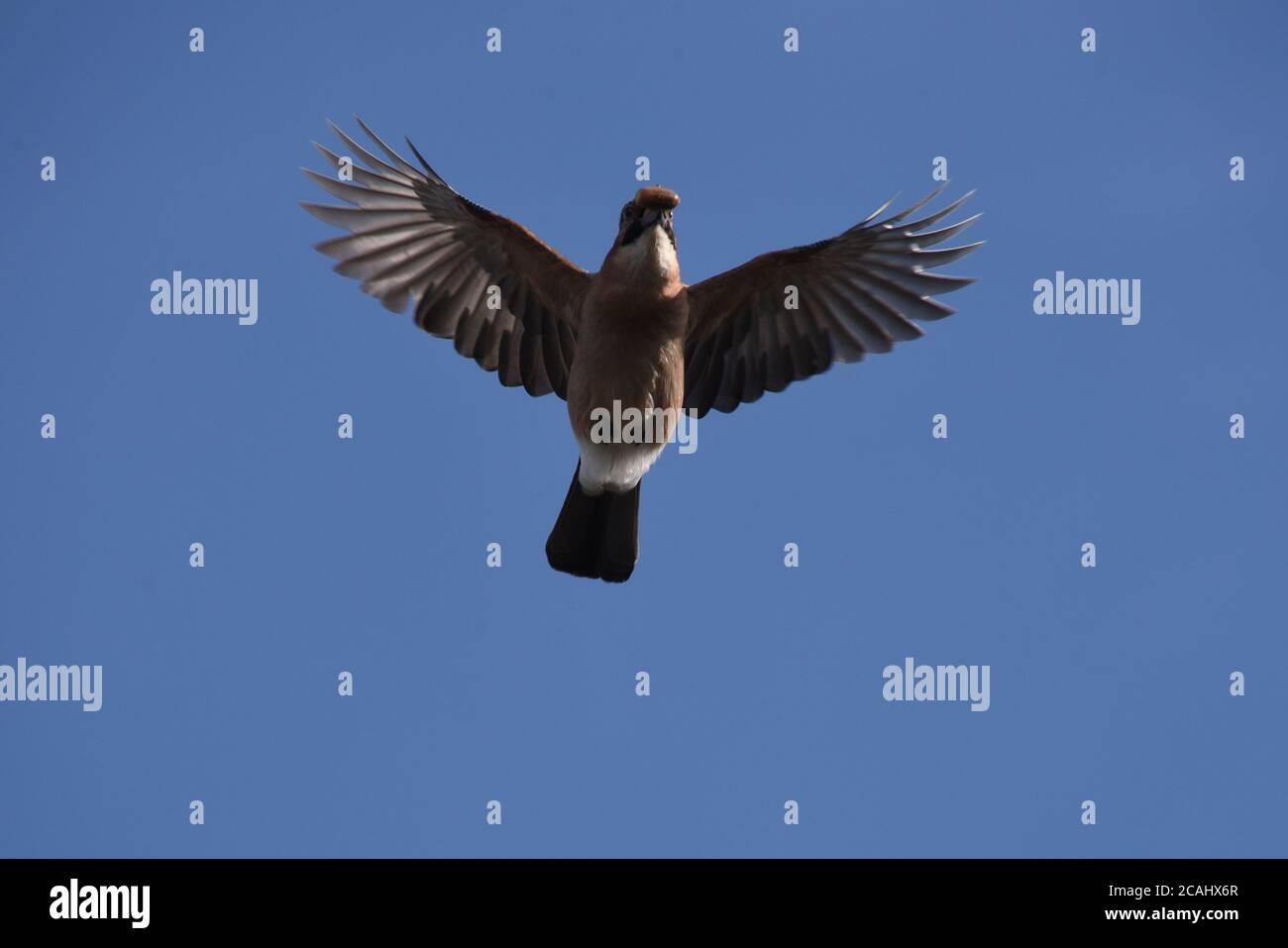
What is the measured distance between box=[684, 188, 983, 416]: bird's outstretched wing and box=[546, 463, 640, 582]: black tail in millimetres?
889

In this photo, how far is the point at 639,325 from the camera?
33.0 ft

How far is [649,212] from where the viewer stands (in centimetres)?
972

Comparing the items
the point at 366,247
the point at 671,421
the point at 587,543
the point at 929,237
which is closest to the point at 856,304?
the point at 929,237

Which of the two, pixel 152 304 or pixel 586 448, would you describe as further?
pixel 152 304

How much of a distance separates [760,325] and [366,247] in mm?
2329

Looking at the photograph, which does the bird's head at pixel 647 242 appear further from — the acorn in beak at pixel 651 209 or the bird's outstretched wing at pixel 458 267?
the bird's outstretched wing at pixel 458 267

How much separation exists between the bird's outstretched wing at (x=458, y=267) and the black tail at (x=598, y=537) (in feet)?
2.75

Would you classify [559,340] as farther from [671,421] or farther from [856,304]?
[856,304]

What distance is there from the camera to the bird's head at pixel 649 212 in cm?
967

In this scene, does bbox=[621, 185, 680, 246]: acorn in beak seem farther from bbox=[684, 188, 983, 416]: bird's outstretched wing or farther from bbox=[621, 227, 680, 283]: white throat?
bbox=[684, 188, 983, 416]: bird's outstretched wing

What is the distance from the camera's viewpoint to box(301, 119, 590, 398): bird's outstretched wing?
1050 centimetres

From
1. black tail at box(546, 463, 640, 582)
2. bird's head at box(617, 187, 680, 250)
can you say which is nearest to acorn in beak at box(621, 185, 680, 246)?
bird's head at box(617, 187, 680, 250)

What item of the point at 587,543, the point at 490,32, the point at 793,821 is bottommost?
the point at 793,821

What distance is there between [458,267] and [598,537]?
5.88ft
